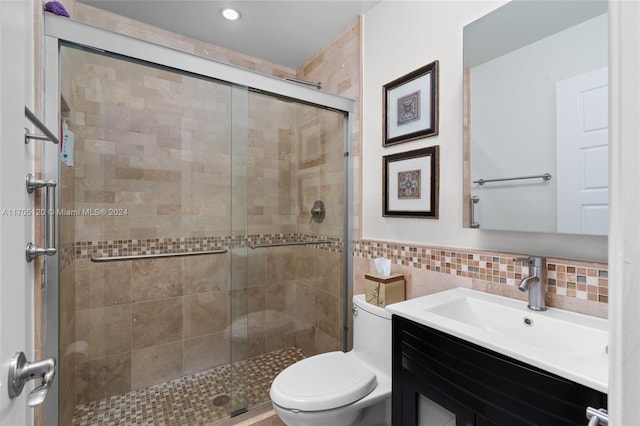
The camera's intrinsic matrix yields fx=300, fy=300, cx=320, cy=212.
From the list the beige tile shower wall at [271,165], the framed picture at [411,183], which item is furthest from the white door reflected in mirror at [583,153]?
the beige tile shower wall at [271,165]

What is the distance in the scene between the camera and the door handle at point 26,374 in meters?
0.51

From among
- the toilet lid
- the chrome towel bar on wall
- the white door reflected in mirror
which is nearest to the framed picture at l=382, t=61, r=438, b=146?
the chrome towel bar on wall

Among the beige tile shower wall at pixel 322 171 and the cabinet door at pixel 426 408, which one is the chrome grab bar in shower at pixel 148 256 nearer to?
the beige tile shower wall at pixel 322 171

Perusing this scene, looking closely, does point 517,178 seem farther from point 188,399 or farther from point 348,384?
point 188,399

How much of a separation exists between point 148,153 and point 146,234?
1.80 feet

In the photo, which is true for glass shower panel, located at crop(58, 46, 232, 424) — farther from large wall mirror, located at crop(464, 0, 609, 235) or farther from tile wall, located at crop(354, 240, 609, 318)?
large wall mirror, located at crop(464, 0, 609, 235)

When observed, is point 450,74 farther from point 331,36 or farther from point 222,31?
point 222,31

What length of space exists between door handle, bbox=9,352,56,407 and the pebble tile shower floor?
1358mm

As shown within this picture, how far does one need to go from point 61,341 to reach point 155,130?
1.34 m

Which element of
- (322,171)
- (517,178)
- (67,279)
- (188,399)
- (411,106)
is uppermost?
(411,106)

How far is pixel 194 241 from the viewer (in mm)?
2174

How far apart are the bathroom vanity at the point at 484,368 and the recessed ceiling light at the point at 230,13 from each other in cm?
201

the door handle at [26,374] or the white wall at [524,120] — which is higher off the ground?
the white wall at [524,120]

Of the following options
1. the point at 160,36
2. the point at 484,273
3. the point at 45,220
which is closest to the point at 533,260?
the point at 484,273
